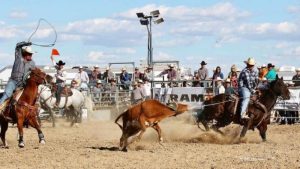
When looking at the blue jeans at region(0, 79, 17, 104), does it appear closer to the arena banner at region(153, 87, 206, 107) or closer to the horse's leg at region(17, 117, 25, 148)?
the horse's leg at region(17, 117, 25, 148)

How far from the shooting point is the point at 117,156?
1060 cm

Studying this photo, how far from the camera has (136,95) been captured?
20.8 meters

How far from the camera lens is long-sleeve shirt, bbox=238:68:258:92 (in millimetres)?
13219

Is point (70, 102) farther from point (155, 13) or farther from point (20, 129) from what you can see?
point (20, 129)

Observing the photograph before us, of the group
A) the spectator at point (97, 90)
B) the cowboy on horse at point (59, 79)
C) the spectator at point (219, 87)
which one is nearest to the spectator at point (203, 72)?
the spectator at point (219, 87)

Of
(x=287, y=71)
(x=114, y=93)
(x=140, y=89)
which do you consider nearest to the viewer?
(x=140, y=89)

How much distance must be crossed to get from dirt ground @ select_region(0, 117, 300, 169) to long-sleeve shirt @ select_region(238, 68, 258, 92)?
1.03 metres

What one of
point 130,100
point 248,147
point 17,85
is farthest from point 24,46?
point 130,100

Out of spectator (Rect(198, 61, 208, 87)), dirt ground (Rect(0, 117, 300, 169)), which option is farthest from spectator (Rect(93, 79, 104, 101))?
dirt ground (Rect(0, 117, 300, 169))

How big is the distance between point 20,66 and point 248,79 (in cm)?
460

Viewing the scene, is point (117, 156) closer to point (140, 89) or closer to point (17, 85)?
point (17, 85)

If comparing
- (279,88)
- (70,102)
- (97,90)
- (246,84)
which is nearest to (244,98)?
(246,84)

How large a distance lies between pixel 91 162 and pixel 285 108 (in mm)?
10661

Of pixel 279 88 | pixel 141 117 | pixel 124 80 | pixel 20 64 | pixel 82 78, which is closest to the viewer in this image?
pixel 141 117
